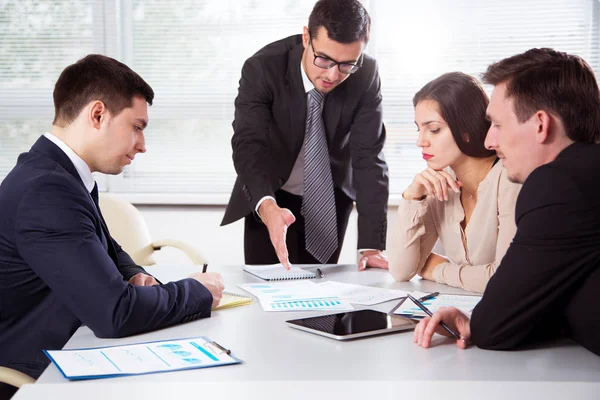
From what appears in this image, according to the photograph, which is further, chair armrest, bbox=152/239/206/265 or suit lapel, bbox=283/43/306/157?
chair armrest, bbox=152/239/206/265

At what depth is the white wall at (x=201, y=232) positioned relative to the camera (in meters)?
4.11

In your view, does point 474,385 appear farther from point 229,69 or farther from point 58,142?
point 229,69

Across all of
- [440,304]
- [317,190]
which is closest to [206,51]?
[317,190]

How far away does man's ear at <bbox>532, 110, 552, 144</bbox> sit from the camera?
4.57ft

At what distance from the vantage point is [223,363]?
1.22m

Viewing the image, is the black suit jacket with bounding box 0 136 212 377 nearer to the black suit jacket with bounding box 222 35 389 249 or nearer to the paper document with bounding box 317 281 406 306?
the paper document with bounding box 317 281 406 306

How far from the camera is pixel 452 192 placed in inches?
84.3

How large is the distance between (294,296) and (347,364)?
59 cm

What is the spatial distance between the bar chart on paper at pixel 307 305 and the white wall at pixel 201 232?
7.74 feet

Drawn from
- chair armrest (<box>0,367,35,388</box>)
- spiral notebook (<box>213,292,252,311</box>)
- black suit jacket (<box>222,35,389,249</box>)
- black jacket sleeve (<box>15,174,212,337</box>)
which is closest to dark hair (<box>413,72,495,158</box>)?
black suit jacket (<box>222,35,389,249</box>)

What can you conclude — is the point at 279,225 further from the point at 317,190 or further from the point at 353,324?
the point at 353,324

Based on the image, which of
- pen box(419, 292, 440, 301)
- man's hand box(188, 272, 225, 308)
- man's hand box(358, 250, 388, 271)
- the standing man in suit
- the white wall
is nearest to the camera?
man's hand box(188, 272, 225, 308)

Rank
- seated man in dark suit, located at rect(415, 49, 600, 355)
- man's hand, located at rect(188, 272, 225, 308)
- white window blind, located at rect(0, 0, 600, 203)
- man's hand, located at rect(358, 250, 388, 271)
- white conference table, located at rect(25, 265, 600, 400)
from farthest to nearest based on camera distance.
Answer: white window blind, located at rect(0, 0, 600, 203), man's hand, located at rect(358, 250, 388, 271), man's hand, located at rect(188, 272, 225, 308), seated man in dark suit, located at rect(415, 49, 600, 355), white conference table, located at rect(25, 265, 600, 400)

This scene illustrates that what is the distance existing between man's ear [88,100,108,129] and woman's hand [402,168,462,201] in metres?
0.96
